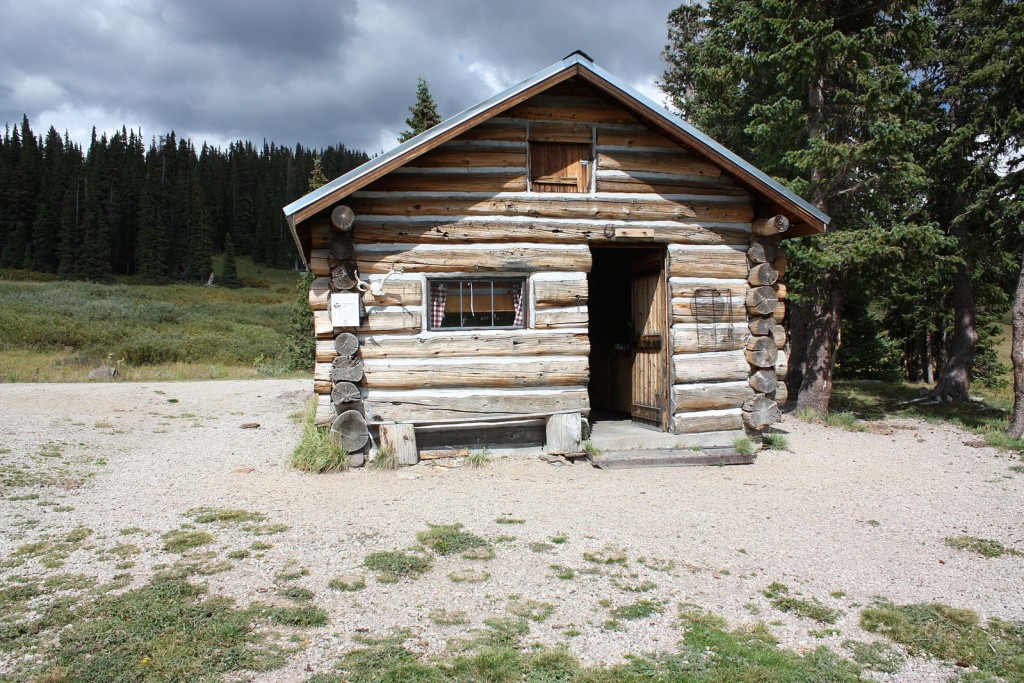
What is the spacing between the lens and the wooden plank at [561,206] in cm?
958

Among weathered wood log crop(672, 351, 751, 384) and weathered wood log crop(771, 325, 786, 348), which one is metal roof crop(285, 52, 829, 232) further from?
weathered wood log crop(672, 351, 751, 384)

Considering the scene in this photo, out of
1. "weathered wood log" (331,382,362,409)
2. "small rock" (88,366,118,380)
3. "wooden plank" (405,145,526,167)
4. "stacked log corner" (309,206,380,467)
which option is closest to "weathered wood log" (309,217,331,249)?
"stacked log corner" (309,206,380,467)

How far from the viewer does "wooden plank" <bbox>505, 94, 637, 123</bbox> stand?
10.0m

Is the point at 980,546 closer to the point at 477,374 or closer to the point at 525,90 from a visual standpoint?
the point at 477,374

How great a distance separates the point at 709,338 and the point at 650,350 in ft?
3.41

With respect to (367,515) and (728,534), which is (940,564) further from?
(367,515)

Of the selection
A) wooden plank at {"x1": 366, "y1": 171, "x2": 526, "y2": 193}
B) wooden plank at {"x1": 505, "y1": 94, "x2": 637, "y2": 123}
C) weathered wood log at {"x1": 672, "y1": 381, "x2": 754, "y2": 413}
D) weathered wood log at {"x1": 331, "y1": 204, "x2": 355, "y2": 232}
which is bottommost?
weathered wood log at {"x1": 672, "y1": 381, "x2": 754, "y2": 413}

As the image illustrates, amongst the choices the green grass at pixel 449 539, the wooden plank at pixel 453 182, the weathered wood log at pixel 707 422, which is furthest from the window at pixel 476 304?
the green grass at pixel 449 539

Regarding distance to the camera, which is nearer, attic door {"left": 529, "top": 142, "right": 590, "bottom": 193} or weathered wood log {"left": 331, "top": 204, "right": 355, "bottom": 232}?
weathered wood log {"left": 331, "top": 204, "right": 355, "bottom": 232}

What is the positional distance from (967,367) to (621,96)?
14.2 m

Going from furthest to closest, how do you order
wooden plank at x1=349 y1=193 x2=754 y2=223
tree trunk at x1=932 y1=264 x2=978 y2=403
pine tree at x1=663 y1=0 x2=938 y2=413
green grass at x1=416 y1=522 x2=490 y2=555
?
tree trunk at x1=932 y1=264 x2=978 y2=403 → pine tree at x1=663 y1=0 x2=938 y2=413 → wooden plank at x1=349 y1=193 x2=754 y2=223 → green grass at x1=416 y1=522 x2=490 y2=555

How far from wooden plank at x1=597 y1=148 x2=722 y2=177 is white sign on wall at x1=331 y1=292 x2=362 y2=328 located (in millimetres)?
4303

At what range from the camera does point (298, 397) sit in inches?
740

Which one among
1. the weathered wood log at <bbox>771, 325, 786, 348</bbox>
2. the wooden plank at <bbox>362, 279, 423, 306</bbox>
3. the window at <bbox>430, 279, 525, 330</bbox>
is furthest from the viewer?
the weathered wood log at <bbox>771, 325, 786, 348</bbox>
